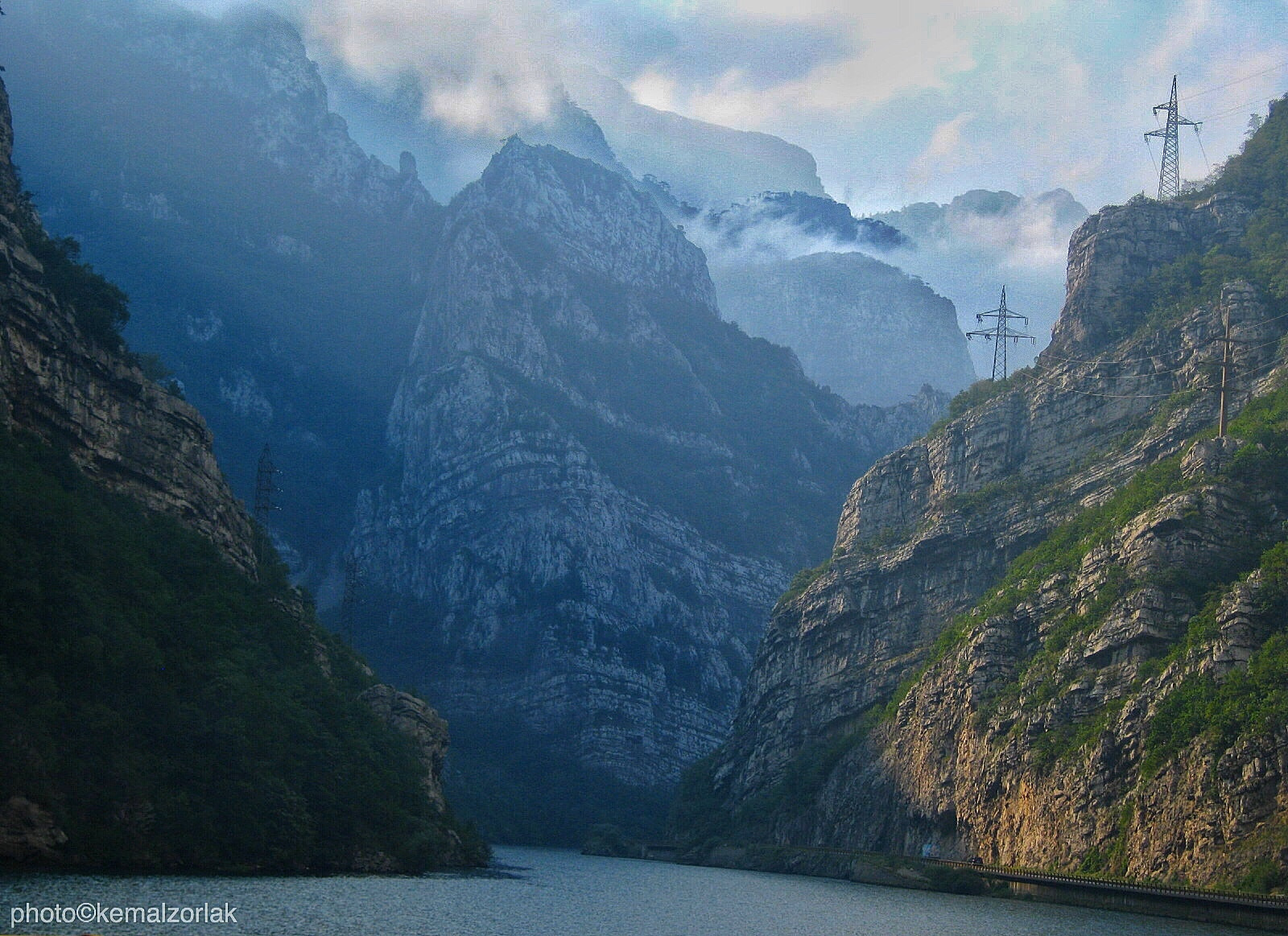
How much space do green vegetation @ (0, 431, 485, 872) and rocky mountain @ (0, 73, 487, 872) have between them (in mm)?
146

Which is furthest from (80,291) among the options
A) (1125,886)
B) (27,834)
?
(1125,886)

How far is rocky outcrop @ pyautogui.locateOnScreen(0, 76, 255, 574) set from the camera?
351 feet

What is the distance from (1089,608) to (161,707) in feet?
241

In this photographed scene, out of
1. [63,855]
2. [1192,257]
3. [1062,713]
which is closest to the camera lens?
[63,855]

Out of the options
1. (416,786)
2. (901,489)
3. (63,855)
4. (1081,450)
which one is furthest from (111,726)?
(901,489)

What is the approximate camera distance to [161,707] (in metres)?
97.8

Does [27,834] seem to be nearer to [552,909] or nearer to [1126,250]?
[552,909]

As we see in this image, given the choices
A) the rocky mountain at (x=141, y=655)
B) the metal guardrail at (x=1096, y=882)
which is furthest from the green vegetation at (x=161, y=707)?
the metal guardrail at (x=1096, y=882)

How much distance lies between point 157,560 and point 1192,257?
11180 centimetres

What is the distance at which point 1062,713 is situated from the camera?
128250 mm

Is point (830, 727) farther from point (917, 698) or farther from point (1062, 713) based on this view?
point (1062, 713)

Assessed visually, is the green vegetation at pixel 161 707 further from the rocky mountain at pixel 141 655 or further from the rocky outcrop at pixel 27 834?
the rocky outcrop at pixel 27 834

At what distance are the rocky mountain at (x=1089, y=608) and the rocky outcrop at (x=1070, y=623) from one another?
254mm

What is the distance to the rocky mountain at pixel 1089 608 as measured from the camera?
111m
